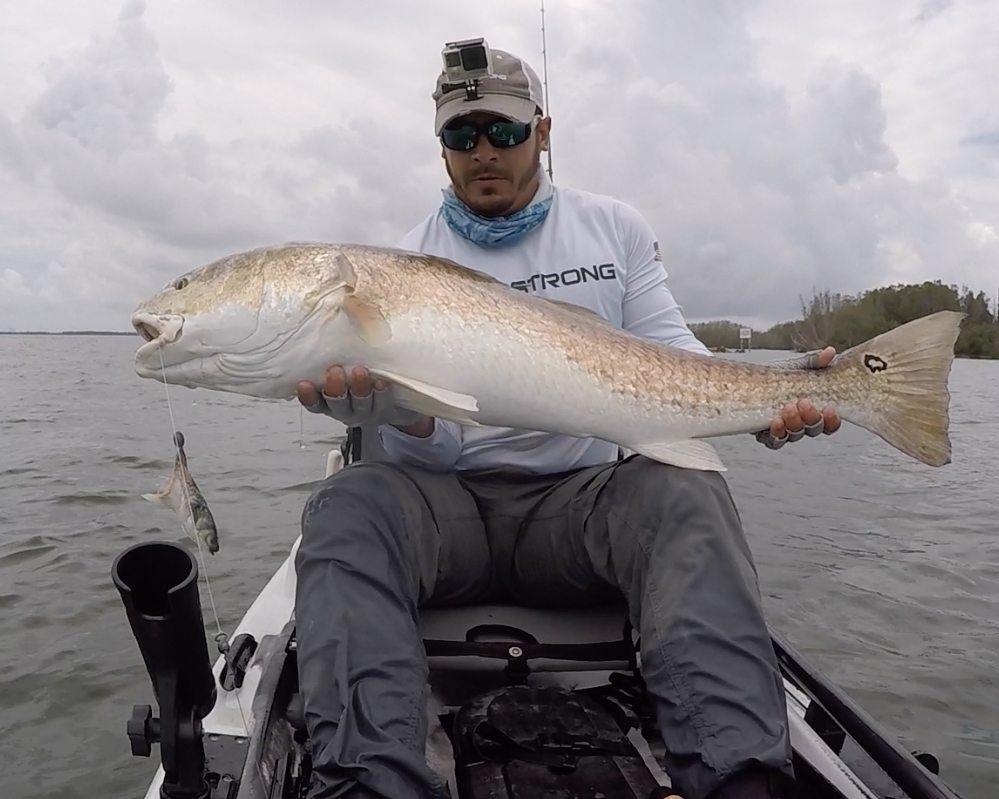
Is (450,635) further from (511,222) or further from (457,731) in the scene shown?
(511,222)

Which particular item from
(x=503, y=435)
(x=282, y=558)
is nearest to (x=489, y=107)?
(x=503, y=435)

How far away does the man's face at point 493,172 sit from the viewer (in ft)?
11.0

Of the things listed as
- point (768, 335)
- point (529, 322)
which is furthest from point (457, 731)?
point (768, 335)

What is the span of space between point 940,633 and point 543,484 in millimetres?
5219

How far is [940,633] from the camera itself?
265 inches

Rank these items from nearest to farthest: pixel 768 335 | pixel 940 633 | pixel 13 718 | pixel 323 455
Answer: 1. pixel 13 718
2. pixel 940 633
3. pixel 323 455
4. pixel 768 335

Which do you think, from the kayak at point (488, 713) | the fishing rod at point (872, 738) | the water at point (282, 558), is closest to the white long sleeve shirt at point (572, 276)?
the kayak at point (488, 713)

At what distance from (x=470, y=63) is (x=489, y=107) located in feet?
0.64

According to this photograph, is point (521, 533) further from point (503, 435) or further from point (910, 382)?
point (910, 382)

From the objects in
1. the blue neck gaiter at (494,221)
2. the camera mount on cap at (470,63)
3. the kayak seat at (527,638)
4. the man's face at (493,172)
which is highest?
the camera mount on cap at (470,63)

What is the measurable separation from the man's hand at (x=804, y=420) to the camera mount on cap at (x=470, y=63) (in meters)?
1.62

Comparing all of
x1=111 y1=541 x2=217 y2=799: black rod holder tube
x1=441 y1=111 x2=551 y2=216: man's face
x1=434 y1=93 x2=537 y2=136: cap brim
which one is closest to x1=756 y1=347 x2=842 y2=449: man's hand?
x1=441 y1=111 x2=551 y2=216: man's face

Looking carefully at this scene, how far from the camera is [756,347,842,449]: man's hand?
2.90 metres

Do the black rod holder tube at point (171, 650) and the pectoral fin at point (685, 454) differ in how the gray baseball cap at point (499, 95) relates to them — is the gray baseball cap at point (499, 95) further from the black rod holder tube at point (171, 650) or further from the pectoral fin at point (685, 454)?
the black rod holder tube at point (171, 650)
